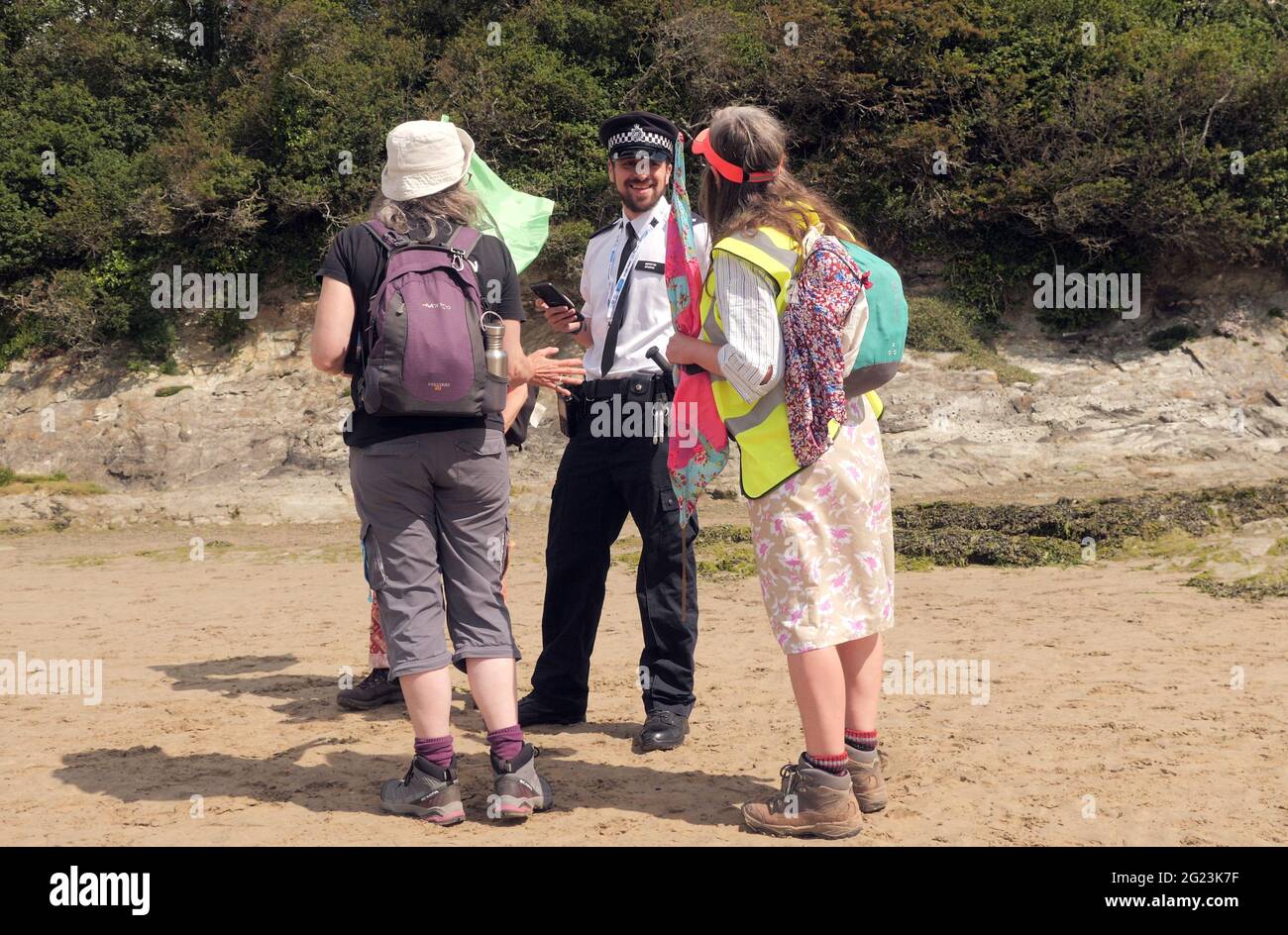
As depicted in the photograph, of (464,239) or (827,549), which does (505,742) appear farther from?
(464,239)

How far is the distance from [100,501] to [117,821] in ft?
31.0

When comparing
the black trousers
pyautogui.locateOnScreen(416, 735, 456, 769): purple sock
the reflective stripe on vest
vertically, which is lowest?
pyautogui.locateOnScreen(416, 735, 456, 769): purple sock

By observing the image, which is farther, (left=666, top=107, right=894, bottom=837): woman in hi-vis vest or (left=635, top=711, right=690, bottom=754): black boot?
(left=635, top=711, right=690, bottom=754): black boot

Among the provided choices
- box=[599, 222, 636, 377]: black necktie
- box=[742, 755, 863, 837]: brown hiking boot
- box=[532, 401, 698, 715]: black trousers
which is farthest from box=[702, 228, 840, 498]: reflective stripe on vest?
box=[599, 222, 636, 377]: black necktie

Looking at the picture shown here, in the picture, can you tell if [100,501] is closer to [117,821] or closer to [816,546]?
[117,821]

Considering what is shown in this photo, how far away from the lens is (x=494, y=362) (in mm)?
3693

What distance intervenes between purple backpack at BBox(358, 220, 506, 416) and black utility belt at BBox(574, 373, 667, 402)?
3.48 ft

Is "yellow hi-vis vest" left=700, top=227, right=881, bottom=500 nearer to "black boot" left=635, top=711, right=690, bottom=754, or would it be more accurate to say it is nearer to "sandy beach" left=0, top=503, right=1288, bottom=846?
"sandy beach" left=0, top=503, right=1288, bottom=846

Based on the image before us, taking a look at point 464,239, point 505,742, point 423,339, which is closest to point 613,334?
point 464,239

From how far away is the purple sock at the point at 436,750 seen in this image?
376 cm

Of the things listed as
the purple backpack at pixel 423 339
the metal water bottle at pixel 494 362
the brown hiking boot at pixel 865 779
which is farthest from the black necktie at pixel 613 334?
the brown hiking boot at pixel 865 779

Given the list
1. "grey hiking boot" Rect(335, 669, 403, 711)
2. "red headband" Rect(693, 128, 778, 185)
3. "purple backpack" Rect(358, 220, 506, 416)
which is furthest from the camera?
"grey hiking boot" Rect(335, 669, 403, 711)

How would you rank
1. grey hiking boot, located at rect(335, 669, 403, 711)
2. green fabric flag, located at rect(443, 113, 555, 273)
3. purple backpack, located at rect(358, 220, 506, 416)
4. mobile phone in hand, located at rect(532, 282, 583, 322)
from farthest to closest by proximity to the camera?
green fabric flag, located at rect(443, 113, 555, 273) < grey hiking boot, located at rect(335, 669, 403, 711) < mobile phone in hand, located at rect(532, 282, 583, 322) < purple backpack, located at rect(358, 220, 506, 416)

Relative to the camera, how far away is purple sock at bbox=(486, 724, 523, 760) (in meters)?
3.80
